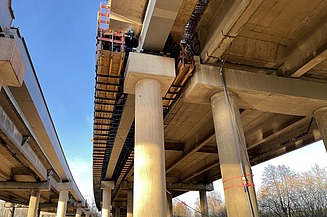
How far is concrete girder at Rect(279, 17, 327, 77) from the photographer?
8.82 meters

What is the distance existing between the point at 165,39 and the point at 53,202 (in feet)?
147

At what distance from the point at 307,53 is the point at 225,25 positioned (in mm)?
3477

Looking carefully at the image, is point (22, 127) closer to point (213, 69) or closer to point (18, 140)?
point (18, 140)

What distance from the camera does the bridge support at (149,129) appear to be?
276 inches

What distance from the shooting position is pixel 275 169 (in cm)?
5341

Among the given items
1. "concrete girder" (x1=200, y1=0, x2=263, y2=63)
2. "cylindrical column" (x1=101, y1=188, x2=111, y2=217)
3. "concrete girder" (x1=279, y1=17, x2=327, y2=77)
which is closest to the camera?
"concrete girder" (x1=200, y1=0, x2=263, y2=63)

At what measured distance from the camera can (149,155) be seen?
750cm

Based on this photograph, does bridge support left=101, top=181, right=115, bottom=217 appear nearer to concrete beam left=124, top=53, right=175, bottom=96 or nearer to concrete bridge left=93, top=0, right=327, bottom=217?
concrete bridge left=93, top=0, right=327, bottom=217

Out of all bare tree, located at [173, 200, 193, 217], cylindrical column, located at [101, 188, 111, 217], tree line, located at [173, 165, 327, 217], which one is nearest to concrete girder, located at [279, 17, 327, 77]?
cylindrical column, located at [101, 188, 111, 217]

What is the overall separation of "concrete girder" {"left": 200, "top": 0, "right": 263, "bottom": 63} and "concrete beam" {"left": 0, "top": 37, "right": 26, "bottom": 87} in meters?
5.85

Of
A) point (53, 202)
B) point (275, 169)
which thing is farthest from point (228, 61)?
point (275, 169)

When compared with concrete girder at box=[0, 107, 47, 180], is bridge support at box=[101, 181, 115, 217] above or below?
below

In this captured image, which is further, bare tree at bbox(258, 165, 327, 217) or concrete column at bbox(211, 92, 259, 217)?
bare tree at bbox(258, 165, 327, 217)

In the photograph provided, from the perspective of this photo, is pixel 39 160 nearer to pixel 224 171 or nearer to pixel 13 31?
pixel 13 31
